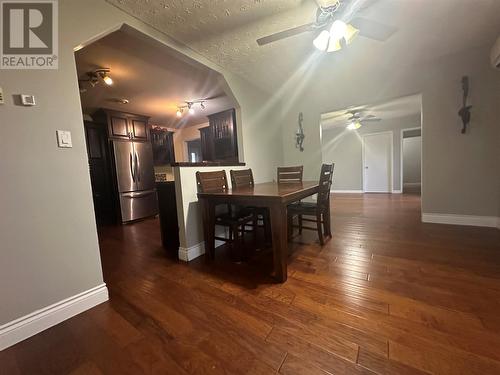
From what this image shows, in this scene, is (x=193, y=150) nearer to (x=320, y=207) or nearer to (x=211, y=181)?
(x=211, y=181)

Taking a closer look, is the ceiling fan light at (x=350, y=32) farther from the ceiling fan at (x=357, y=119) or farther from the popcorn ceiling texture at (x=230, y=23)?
the ceiling fan at (x=357, y=119)

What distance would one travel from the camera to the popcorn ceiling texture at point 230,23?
1.67m

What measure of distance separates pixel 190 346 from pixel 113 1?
2493mm

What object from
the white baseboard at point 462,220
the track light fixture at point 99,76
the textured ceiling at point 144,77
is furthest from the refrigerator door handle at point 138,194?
the white baseboard at point 462,220

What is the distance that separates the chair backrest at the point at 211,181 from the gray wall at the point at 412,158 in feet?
29.1

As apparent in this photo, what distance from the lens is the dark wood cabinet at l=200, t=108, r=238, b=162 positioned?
3.54 m

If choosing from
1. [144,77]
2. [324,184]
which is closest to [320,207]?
[324,184]

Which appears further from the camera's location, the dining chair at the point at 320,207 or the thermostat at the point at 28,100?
the dining chair at the point at 320,207

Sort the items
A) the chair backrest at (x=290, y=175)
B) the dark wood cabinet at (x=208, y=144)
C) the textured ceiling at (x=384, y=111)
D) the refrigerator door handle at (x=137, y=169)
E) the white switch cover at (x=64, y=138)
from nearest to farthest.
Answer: the white switch cover at (x=64, y=138) → the chair backrest at (x=290, y=175) → the dark wood cabinet at (x=208, y=144) → the refrigerator door handle at (x=137, y=169) → the textured ceiling at (x=384, y=111)

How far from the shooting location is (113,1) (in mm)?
1564

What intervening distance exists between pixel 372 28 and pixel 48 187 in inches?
103

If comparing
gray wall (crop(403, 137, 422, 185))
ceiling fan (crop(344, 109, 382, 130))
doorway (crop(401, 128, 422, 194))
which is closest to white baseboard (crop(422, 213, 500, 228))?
ceiling fan (crop(344, 109, 382, 130))

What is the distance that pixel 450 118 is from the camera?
9.12 feet

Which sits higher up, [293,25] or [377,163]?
[293,25]
